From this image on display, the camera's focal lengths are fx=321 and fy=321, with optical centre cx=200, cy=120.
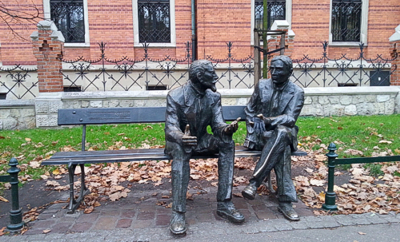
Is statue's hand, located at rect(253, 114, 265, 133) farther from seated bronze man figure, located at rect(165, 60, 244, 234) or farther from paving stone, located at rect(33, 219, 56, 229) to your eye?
paving stone, located at rect(33, 219, 56, 229)

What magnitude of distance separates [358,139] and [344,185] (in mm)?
2384

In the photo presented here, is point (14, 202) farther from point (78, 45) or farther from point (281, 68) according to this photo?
point (78, 45)

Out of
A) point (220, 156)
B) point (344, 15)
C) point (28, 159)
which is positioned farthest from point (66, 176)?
point (344, 15)

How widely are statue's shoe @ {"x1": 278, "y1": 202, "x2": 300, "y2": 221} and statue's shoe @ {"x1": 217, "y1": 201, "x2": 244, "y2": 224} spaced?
1.70 feet

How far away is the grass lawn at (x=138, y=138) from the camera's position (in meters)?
5.92

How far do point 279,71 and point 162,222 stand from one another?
2.18 m

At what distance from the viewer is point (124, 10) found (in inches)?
504

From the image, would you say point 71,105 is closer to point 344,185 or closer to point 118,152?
point 118,152

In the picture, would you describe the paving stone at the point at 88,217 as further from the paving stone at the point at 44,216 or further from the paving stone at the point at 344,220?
the paving stone at the point at 344,220

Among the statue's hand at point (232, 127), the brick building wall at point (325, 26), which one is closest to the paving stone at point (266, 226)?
the statue's hand at point (232, 127)

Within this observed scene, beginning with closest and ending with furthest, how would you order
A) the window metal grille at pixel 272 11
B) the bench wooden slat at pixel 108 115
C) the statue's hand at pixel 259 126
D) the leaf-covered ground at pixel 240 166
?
the statue's hand at pixel 259 126 < the leaf-covered ground at pixel 240 166 < the bench wooden slat at pixel 108 115 < the window metal grille at pixel 272 11

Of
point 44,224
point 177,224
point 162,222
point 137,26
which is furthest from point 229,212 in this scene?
point 137,26

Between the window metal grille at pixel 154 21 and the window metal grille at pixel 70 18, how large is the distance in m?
2.41

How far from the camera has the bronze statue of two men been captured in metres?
3.33
